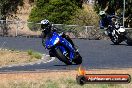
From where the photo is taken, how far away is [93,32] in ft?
127

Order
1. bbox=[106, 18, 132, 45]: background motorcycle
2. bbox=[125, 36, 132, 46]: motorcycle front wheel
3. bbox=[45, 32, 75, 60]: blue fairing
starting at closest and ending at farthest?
bbox=[45, 32, 75, 60]: blue fairing
bbox=[125, 36, 132, 46]: motorcycle front wheel
bbox=[106, 18, 132, 45]: background motorcycle

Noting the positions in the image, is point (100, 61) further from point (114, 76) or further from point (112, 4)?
point (112, 4)

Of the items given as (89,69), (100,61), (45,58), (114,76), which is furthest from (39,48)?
(114,76)

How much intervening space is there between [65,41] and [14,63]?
4111 millimetres

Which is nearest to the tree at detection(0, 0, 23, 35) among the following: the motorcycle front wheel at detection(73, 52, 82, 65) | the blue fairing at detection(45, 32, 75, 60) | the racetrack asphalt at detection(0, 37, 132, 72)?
the racetrack asphalt at detection(0, 37, 132, 72)

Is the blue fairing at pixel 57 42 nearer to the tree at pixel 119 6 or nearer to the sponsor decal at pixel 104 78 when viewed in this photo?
the sponsor decal at pixel 104 78

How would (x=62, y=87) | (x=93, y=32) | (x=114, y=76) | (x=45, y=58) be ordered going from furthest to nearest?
(x=93, y=32) < (x=45, y=58) < (x=62, y=87) < (x=114, y=76)

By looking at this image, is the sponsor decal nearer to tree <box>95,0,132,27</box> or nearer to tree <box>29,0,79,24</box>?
tree <box>95,0,132,27</box>

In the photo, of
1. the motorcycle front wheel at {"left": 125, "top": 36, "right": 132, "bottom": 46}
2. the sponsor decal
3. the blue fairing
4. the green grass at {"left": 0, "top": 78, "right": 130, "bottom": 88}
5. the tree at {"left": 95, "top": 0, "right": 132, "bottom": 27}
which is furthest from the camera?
the tree at {"left": 95, "top": 0, "right": 132, "bottom": 27}

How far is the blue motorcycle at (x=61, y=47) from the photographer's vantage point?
707 inches

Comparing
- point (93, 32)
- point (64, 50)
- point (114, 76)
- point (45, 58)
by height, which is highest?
point (114, 76)

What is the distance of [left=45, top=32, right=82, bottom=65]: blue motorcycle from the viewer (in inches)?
707

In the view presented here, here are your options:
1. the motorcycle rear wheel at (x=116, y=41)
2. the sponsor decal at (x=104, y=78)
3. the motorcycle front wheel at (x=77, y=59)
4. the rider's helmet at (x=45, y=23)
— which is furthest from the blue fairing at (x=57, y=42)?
the motorcycle rear wheel at (x=116, y=41)

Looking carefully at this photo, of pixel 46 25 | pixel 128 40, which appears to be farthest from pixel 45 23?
pixel 128 40
